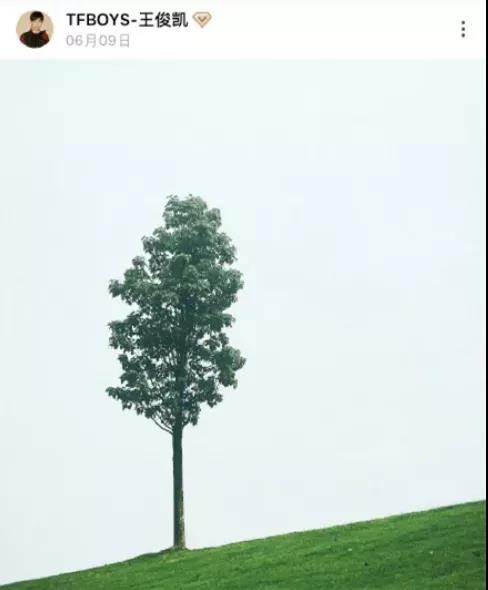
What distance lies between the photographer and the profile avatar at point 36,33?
20.6 m

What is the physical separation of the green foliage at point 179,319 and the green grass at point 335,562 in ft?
26.7

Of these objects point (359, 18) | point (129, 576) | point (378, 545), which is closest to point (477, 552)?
point (378, 545)

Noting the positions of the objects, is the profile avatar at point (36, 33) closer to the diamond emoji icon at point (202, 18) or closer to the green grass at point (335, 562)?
the diamond emoji icon at point (202, 18)

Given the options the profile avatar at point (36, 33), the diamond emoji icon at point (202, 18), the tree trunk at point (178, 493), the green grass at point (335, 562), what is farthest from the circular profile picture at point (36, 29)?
the tree trunk at point (178, 493)

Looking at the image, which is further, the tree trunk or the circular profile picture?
the tree trunk

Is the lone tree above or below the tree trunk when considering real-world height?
above

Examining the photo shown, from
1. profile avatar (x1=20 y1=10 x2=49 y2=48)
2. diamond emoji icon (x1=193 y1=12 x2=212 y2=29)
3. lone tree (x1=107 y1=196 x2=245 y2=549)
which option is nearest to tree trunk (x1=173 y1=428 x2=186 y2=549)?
lone tree (x1=107 y1=196 x2=245 y2=549)

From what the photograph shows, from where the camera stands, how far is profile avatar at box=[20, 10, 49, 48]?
67.6 feet

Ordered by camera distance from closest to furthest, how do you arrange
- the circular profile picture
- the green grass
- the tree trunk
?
1. the circular profile picture
2. the green grass
3. the tree trunk

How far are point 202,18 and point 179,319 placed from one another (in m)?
26.1

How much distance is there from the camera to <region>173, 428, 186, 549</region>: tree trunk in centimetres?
4175

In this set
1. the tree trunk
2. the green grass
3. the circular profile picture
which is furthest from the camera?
the tree trunk

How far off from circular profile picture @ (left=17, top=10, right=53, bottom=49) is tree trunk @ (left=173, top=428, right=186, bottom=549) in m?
26.5

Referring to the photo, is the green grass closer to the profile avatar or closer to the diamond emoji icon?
the diamond emoji icon
